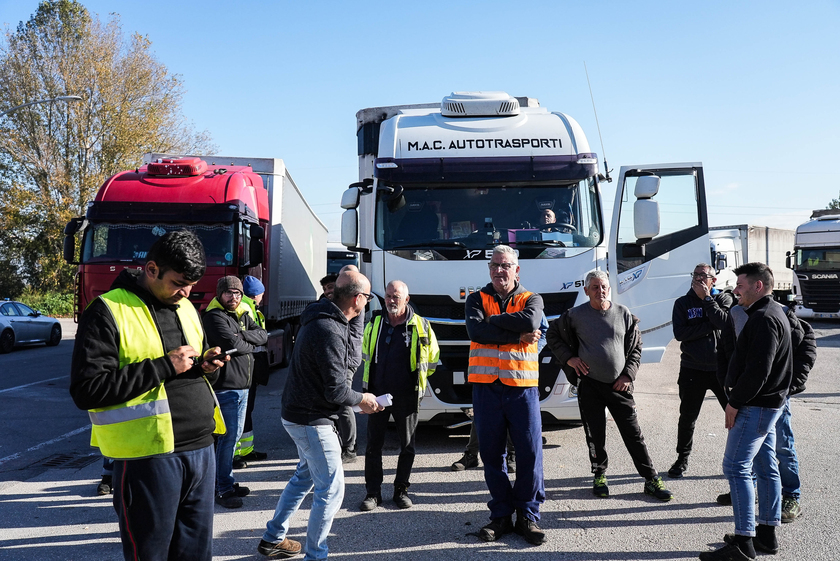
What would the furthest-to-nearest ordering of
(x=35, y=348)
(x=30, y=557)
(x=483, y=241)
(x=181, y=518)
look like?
1. (x=35, y=348)
2. (x=483, y=241)
3. (x=30, y=557)
4. (x=181, y=518)

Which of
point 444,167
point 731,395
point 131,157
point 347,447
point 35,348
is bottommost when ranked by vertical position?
point 35,348

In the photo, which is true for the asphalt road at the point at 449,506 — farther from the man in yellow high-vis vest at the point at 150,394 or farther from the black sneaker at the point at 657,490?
the man in yellow high-vis vest at the point at 150,394

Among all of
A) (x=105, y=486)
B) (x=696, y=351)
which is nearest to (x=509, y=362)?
(x=696, y=351)

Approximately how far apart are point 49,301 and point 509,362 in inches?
1245

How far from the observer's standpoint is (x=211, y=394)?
3.13 m

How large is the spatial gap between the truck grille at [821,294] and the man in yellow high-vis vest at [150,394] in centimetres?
2452

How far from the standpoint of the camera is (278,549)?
441 centimetres

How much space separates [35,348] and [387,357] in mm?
17261

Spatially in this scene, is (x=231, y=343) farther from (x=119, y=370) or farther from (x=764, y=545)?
(x=764, y=545)

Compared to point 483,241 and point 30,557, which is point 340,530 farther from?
point 483,241

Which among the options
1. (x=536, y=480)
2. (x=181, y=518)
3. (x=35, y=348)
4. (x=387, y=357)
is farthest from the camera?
(x=35, y=348)

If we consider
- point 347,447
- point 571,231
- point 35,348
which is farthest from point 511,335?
point 35,348

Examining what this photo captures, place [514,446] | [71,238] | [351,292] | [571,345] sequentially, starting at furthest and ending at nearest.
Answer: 1. [71,238]
2. [571,345]
3. [514,446]
4. [351,292]

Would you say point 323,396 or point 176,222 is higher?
point 176,222
